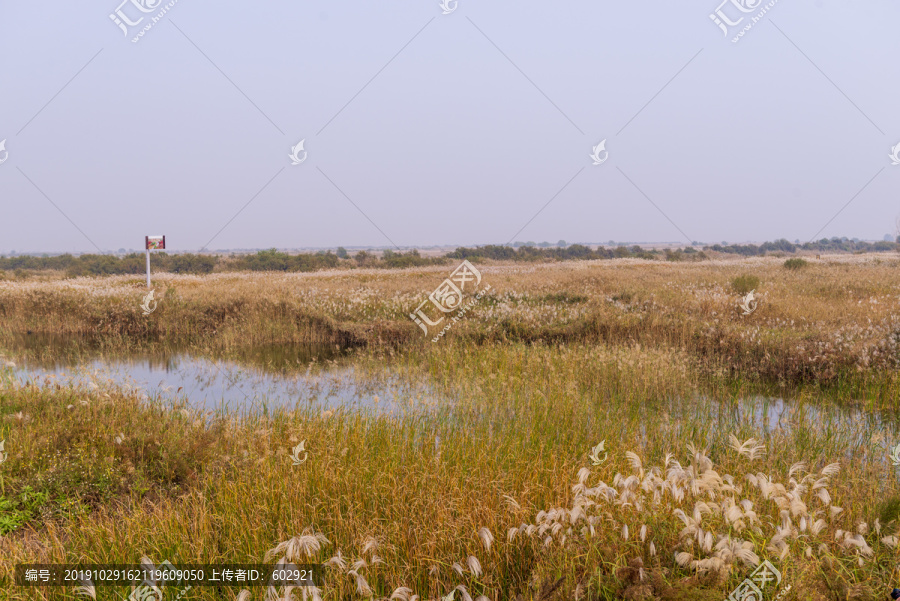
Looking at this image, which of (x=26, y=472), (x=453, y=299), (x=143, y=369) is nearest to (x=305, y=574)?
(x=26, y=472)

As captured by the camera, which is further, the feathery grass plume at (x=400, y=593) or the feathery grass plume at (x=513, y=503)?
the feathery grass plume at (x=513, y=503)

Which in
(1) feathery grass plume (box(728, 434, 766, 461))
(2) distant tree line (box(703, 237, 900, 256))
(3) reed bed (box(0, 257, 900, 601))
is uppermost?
(2) distant tree line (box(703, 237, 900, 256))

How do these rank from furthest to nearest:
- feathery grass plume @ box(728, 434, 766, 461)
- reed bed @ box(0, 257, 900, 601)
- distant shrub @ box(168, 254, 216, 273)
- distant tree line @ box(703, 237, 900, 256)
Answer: distant tree line @ box(703, 237, 900, 256) < distant shrub @ box(168, 254, 216, 273) < feathery grass plume @ box(728, 434, 766, 461) < reed bed @ box(0, 257, 900, 601)

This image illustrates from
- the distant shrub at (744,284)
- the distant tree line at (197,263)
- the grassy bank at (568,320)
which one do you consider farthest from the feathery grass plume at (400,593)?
the distant tree line at (197,263)

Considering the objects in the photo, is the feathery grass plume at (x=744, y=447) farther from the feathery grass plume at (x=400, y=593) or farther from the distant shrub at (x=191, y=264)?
the distant shrub at (x=191, y=264)

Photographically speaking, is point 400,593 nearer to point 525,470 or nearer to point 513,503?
point 513,503

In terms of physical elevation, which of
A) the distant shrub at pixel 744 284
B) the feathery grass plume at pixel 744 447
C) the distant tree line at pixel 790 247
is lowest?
the feathery grass plume at pixel 744 447

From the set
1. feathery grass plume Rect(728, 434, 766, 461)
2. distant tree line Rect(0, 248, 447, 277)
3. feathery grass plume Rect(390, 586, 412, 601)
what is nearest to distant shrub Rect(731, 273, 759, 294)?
feathery grass plume Rect(728, 434, 766, 461)

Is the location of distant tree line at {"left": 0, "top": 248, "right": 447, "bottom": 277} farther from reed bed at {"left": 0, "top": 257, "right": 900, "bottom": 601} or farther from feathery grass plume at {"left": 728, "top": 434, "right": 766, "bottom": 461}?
feathery grass plume at {"left": 728, "top": 434, "right": 766, "bottom": 461}

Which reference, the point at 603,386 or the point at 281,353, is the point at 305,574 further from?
the point at 281,353

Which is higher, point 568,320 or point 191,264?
point 191,264

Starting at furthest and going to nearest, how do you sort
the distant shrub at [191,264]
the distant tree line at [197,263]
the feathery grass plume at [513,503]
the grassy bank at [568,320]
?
the distant shrub at [191,264], the distant tree line at [197,263], the grassy bank at [568,320], the feathery grass plume at [513,503]

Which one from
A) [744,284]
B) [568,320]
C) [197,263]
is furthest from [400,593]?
[197,263]

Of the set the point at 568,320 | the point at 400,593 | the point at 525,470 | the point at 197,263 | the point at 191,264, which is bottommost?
the point at 525,470
